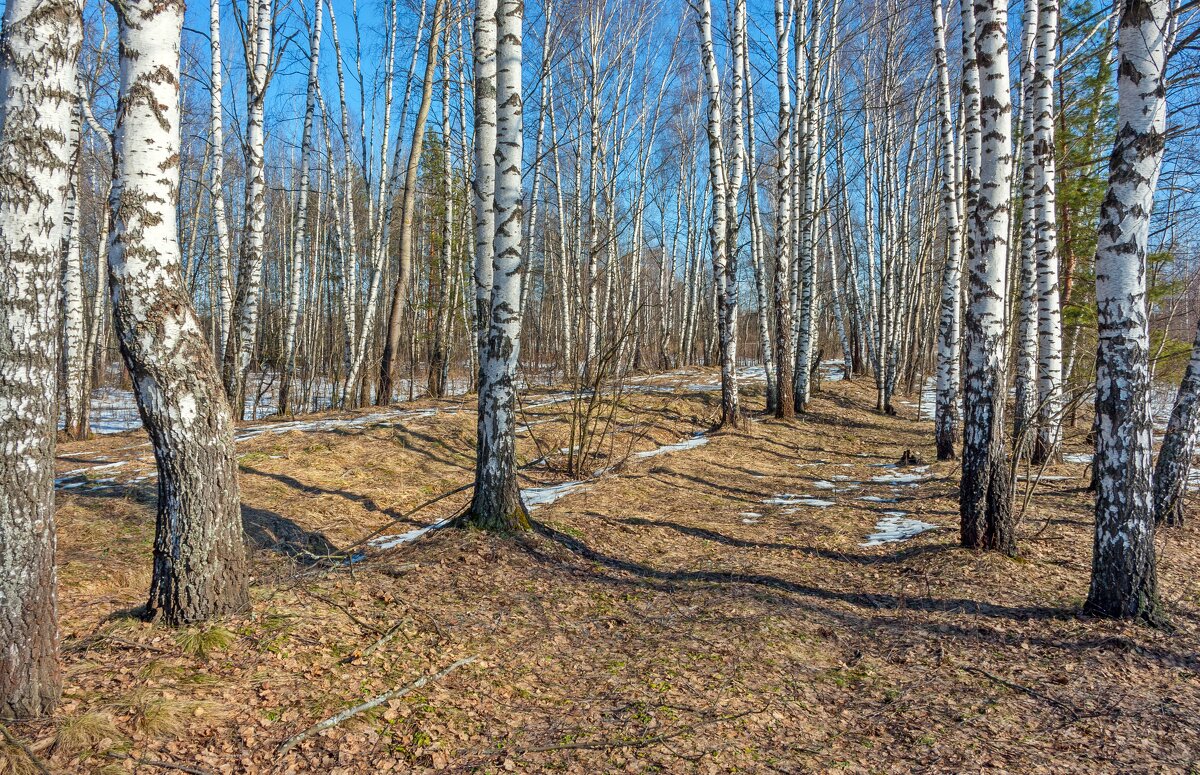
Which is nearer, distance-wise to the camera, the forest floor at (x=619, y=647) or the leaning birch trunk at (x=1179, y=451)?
the forest floor at (x=619, y=647)

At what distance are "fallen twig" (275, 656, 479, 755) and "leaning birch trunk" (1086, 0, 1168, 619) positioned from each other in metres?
3.99

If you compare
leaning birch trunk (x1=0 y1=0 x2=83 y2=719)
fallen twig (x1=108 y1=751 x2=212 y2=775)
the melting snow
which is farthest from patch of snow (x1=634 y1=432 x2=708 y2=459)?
leaning birch trunk (x1=0 y1=0 x2=83 y2=719)

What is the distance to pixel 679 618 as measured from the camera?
420cm

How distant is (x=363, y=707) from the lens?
2873 millimetres

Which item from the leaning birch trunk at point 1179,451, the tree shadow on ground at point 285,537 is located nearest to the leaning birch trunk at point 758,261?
the leaning birch trunk at point 1179,451

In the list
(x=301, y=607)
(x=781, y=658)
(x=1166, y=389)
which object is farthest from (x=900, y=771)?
(x=1166, y=389)

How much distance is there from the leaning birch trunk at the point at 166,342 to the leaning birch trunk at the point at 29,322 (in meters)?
0.46

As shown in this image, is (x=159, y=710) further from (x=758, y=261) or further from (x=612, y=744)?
(x=758, y=261)

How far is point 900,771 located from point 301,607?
3.16 metres

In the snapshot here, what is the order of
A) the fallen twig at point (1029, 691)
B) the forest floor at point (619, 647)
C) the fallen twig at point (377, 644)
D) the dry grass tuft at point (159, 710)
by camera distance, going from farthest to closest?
the fallen twig at point (377, 644)
the fallen twig at point (1029, 691)
the forest floor at point (619, 647)
the dry grass tuft at point (159, 710)

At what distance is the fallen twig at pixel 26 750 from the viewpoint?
2.22 m

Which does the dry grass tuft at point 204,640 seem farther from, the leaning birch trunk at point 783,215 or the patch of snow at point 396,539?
the leaning birch trunk at point 783,215

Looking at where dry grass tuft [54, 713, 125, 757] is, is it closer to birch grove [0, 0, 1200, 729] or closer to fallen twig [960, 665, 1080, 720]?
birch grove [0, 0, 1200, 729]

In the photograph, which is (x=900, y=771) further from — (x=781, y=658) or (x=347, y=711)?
(x=347, y=711)
